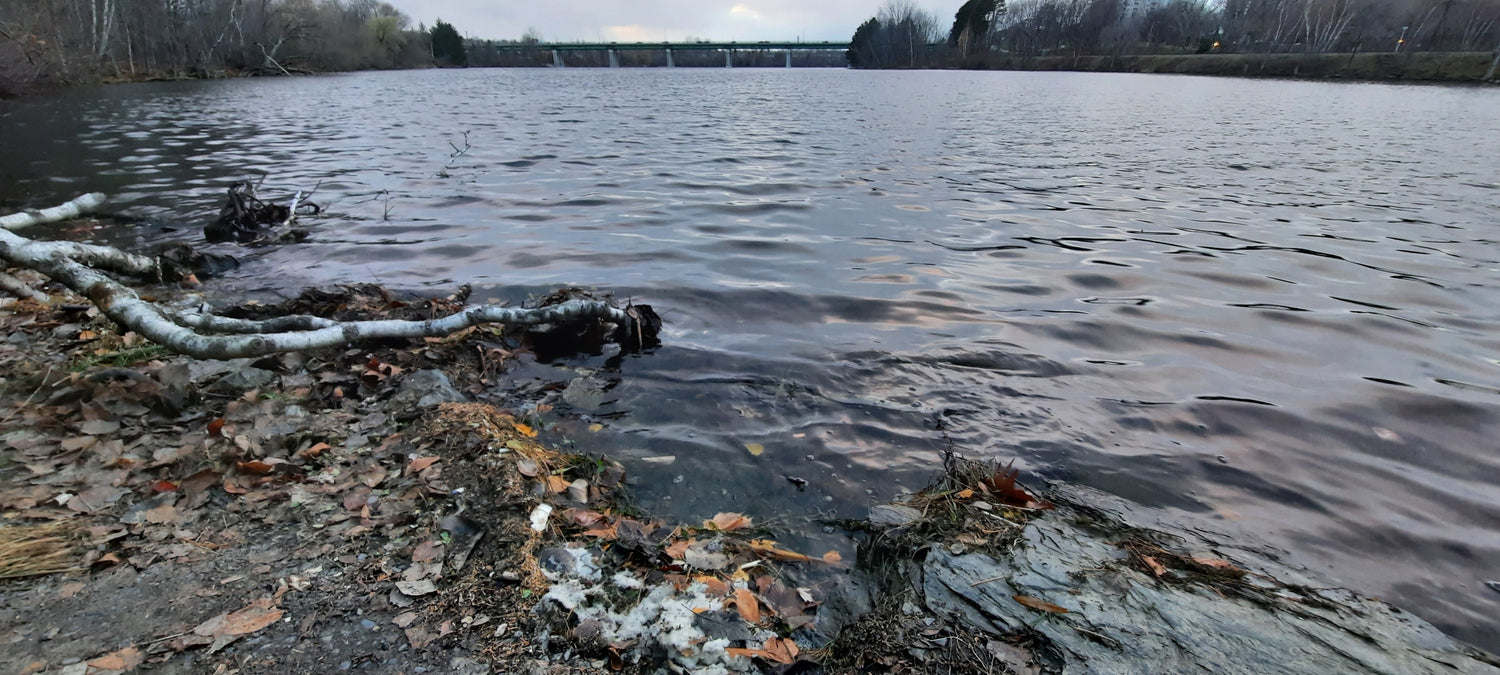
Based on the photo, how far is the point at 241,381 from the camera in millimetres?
3979

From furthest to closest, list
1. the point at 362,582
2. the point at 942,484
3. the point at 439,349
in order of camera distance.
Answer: the point at 439,349 < the point at 942,484 < the point at 362,582

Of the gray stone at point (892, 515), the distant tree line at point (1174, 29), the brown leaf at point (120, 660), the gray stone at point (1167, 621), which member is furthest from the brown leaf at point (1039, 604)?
the distant tree line at point (1174, 29)

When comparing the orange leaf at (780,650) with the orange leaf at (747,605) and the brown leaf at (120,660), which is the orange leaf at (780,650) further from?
the brown leaf at (120,660)

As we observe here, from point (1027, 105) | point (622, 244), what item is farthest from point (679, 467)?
point (1027, 105)

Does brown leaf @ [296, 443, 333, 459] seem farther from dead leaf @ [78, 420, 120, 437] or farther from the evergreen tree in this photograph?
the evergreen tree

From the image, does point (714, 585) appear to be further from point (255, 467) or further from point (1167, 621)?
point (255, 467)

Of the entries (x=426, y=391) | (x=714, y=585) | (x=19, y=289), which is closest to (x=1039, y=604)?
(x=714, y=585)

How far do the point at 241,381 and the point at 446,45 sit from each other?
5280 inches

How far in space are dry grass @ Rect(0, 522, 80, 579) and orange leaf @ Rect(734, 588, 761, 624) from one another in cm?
238

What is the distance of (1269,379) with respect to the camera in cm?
518

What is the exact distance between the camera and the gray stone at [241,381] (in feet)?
12.7

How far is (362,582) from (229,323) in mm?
2987

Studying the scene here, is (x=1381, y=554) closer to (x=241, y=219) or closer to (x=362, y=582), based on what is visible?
(x=362, y=582)

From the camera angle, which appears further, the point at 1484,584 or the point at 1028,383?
the point at 1028,383
